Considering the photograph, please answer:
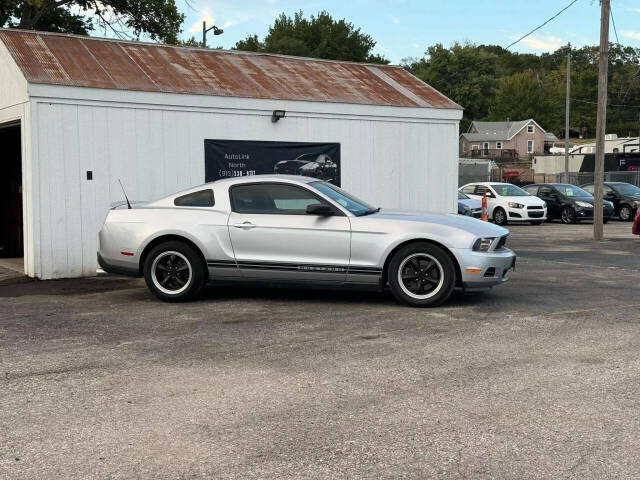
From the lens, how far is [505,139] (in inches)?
4085

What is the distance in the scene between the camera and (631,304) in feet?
29.5

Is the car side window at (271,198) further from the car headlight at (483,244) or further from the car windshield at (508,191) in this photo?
the car windshield at (508,191)

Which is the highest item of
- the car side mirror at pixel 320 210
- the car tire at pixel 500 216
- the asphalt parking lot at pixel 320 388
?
the car side mirror at pixel 320 210

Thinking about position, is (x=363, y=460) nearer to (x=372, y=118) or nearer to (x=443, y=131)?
(x=372, y=118)

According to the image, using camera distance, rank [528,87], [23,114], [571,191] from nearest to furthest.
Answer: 1. [23,114]
2. [571,191]
3. [528,87]

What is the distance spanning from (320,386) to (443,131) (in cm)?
1060

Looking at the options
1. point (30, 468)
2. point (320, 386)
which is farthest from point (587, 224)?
point (30, 468)

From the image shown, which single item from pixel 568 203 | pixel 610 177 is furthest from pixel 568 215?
pixel 610 177

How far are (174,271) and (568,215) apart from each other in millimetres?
20536

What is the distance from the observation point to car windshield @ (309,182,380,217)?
29.9 ft

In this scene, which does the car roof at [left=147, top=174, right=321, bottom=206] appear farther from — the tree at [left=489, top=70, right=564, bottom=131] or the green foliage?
the tree at [left=489, top=70, right=564, bottom=131]

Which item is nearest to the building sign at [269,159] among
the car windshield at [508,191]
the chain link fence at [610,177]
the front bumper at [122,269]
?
the front bumper at [122,269]

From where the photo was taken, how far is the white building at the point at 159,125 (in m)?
11.5

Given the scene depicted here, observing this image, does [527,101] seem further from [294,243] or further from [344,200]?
[294,243]
